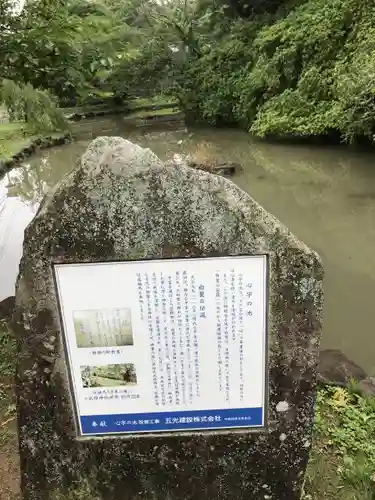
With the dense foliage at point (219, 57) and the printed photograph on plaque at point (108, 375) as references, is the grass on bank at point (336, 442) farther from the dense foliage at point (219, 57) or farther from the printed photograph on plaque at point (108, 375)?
the dense foliage at point (219, 57)

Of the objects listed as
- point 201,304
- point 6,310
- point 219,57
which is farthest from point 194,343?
point 219,57

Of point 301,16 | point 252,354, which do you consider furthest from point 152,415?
point 301,16

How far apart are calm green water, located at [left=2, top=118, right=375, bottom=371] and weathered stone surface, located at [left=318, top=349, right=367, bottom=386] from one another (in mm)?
490

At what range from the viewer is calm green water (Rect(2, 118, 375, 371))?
5910 mm

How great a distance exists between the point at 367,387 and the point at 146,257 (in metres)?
2.42

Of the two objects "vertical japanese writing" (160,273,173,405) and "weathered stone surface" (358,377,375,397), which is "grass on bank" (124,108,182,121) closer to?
"weathered stone surface" (358,377,375,397)

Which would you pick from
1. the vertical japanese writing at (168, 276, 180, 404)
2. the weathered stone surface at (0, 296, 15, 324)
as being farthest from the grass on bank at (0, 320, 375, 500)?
the vertical japanese writing at (168, 276, 180, 404)

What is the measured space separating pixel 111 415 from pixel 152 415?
19 centimetres

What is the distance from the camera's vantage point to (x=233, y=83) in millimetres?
17984

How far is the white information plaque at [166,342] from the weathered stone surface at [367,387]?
5.45 feet

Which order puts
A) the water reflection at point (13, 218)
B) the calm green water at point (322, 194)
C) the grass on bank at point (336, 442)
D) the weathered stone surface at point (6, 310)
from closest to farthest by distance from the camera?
the grass on bank at point (336, 442), the weathered stone surface at point (6, 310), the calm green water at point (322, 194), the water reflection at point (13, 218)

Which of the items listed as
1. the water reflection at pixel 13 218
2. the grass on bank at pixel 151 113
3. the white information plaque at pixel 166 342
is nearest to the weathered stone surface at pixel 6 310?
the water reflection at pixel 13 218

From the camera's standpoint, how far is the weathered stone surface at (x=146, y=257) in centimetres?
232

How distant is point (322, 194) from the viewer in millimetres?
10320
